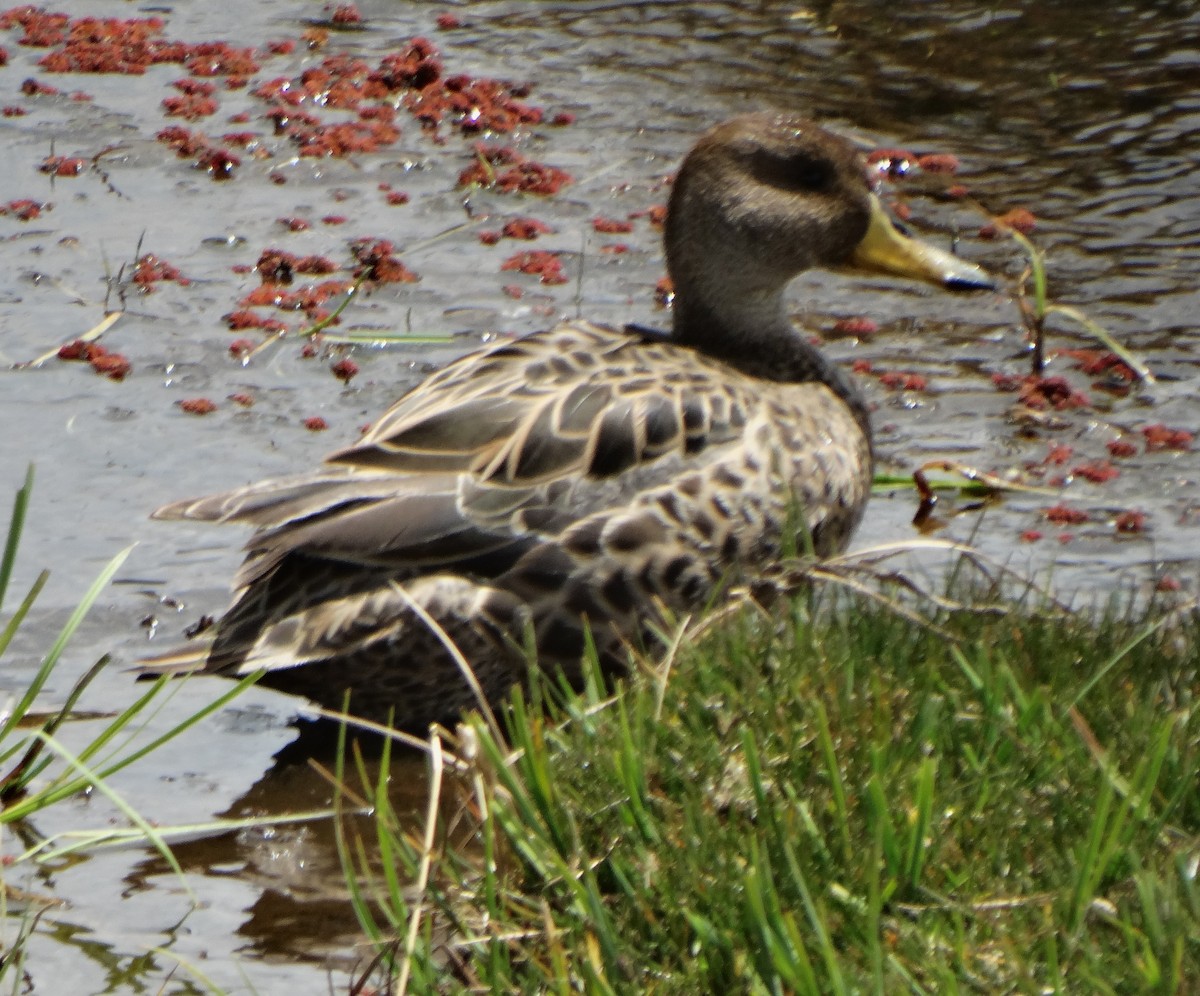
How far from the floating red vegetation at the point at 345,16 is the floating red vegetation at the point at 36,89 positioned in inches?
60.8

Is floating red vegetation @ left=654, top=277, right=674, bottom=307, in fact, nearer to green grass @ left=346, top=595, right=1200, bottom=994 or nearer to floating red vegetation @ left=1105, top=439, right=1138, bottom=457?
floating red vegetation @ left=1105, top=439, right=1138, bottom=457

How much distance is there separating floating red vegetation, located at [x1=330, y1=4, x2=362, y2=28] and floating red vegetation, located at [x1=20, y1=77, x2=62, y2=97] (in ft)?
5.06

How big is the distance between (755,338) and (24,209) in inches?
124

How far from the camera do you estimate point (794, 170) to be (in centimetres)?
614

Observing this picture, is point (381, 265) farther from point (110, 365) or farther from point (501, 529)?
point (501, 529)

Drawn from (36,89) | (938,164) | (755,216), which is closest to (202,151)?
(36,89)

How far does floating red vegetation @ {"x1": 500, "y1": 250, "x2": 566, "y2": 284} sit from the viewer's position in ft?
24.5

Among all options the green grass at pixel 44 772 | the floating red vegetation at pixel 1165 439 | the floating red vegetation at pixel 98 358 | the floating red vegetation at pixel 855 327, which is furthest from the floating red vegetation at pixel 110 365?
the floating red vegetation at pixel 1165 439

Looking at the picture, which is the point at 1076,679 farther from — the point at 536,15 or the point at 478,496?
the point at 536,15

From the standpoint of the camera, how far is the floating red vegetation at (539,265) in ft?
24.5

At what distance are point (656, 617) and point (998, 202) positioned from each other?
12.5ft

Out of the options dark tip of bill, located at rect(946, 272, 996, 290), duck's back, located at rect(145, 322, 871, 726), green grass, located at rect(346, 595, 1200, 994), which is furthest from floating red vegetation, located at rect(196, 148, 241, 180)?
green grass, located at rect(346, 595, 1200, 994)

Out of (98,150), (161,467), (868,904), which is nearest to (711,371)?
(161,467)

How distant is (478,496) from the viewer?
16.7 feet
